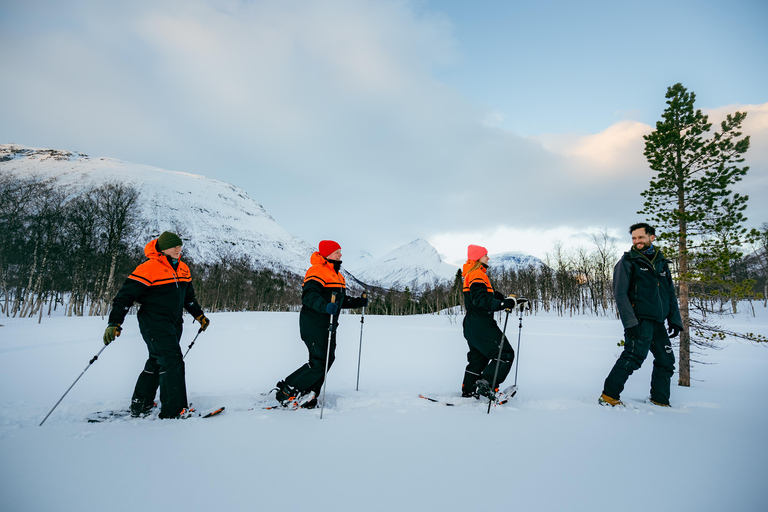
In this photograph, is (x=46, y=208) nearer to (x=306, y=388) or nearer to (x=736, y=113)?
(x=306, y=388)

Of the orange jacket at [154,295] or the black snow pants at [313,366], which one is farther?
the black snow pants at [313,366]

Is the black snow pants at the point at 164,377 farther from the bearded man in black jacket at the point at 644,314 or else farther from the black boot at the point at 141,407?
the bearded man in black jacket at the point at 644,314

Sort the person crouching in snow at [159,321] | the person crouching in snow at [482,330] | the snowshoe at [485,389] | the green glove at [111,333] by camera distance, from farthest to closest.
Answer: the person crouching in snow at [482,330], the snowshoe at [485,389], the person crouching in snow at [159,321], the green glove at [111,333]

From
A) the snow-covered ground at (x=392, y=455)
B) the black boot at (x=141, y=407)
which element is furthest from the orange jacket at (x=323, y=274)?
the black boot at (x=141, y=407)

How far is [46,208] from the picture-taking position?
25734mm

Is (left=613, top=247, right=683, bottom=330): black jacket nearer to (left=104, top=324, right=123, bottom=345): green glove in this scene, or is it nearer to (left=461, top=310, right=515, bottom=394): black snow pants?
(left=461, top=310, right=515, bottom=394): black snow pants

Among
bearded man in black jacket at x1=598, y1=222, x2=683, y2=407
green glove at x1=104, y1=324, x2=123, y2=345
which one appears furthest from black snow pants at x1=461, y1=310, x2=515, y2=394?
green glove at x1=104, y1=324, x2=123, y2=345

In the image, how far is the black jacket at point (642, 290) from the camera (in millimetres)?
4145

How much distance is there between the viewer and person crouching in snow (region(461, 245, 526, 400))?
163 inches

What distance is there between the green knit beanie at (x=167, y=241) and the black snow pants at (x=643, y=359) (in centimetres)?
546

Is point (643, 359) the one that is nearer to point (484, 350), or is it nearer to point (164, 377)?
point (484, 350)

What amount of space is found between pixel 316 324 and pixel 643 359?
3967mm

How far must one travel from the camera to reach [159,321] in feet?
12.8

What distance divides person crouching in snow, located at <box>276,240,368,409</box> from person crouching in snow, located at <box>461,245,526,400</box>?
4.84ft
